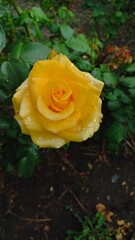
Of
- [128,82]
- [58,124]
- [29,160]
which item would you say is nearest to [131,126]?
[128,82]

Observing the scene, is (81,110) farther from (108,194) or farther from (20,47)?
(108,194)

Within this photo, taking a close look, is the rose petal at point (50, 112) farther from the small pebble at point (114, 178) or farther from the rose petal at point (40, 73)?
the small pebble at point (114, 178)

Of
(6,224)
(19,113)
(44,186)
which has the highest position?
(19,113)

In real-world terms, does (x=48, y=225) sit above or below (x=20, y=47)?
below

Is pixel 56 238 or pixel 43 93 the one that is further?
pixel 56 238

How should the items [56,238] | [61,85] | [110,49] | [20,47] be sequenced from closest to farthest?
[61,85], [20,47], [56,238], [110,49]

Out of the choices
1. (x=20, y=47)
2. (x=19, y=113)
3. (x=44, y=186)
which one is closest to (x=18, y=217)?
(x=44, y=186)
